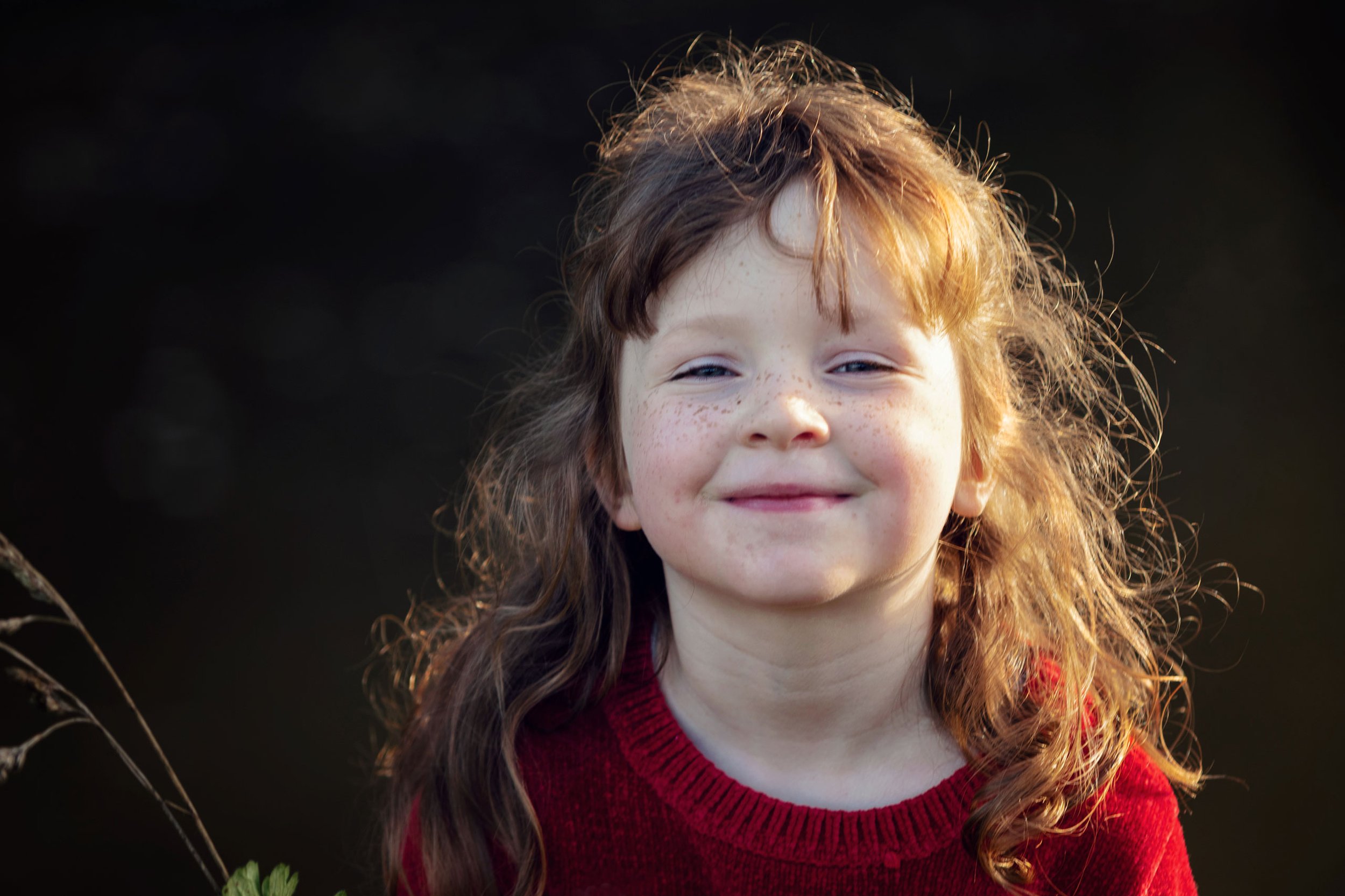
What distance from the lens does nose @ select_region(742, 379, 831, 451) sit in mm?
1142

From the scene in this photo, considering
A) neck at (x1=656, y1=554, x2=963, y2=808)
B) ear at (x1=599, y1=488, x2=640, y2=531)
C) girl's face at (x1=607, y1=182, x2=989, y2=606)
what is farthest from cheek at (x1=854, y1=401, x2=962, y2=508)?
ear at (x1=599, y1=488, x2=640, y2=531)

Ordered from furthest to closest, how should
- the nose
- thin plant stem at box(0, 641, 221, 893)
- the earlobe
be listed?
the earlobe, the nose, thin plant stem at box(0, 641, 221, 893)

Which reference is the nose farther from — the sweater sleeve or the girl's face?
the sweater sleeve

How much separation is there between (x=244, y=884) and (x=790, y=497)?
1.91 ft

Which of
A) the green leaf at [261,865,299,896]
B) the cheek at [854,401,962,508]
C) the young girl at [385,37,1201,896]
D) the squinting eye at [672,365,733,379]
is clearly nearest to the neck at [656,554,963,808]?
the young girl at [385,37,1201,896]

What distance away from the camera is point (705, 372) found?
4.00 ft

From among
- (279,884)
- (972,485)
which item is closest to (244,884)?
(279,884)

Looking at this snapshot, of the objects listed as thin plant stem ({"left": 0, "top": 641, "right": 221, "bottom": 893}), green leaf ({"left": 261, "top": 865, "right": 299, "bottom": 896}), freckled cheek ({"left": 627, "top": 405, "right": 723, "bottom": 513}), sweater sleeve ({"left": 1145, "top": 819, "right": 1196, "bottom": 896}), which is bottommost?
sweater sleeve ({"left": 1145, "top": 819, "right": 1196, "bottom": 896})

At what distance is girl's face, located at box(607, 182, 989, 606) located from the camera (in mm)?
1157

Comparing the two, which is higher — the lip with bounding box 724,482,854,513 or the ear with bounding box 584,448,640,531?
the lip with bounding box 724,482,854,513

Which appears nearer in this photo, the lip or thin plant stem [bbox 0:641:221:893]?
thin plant stem [bbox 0:641:221:893]

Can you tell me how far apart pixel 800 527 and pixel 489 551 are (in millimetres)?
596

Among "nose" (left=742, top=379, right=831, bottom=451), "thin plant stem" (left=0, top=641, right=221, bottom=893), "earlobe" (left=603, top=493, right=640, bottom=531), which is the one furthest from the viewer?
"earlobe" (left=603, top=493, right=640, bottom=531)

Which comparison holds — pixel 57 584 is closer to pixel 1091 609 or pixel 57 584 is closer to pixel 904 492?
pixel 904 492
